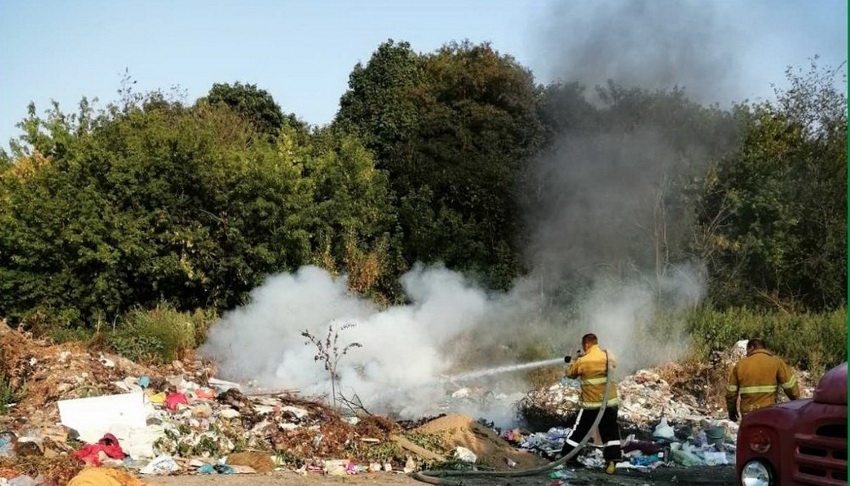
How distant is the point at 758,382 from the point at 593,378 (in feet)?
6.86

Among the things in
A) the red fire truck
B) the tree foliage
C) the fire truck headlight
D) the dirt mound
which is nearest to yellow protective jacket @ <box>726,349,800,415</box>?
the dirt mound

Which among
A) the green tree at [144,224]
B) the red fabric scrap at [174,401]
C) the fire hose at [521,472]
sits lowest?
the fire hose at [521,472]

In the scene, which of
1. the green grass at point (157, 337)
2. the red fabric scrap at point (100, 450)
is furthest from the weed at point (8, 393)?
the green grass at point (157, 337)

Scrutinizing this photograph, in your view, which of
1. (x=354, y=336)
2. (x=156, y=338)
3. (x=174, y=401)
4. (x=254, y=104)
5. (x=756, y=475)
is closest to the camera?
(x=756, y=475)

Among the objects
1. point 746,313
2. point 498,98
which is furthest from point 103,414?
point 498,98

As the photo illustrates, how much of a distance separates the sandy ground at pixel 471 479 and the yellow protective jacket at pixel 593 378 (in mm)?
814

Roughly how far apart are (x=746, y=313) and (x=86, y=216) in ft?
46.3

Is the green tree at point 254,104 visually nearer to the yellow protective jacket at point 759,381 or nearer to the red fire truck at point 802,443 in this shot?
the yellow protective jacket at point 759,381

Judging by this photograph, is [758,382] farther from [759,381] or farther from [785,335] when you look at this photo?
[785,335]

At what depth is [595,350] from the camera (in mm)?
11211

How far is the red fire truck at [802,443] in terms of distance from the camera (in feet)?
17.6

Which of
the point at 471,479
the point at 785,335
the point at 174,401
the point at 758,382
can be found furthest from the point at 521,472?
the point at 785,335

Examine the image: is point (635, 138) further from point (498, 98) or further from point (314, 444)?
point (314, 444)

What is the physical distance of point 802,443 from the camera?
5520 millimetres
